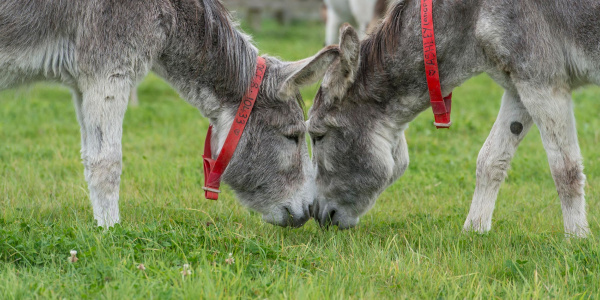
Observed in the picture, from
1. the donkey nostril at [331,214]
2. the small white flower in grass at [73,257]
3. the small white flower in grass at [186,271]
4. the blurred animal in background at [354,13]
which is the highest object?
the blurred animal in background at [354,13]

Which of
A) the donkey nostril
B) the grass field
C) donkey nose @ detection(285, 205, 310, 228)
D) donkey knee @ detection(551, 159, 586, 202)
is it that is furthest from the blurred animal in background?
donkey knee @ detection(551, 159, 586, 202)

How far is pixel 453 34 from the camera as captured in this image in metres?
4.09

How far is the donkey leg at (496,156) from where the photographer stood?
448 centimetres

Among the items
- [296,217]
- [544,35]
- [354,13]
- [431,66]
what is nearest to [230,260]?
[296,217]

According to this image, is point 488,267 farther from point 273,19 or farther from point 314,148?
point 273,19

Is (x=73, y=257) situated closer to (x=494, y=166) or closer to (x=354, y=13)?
(x=494, y=166)

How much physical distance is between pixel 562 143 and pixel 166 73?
2537 millimetres

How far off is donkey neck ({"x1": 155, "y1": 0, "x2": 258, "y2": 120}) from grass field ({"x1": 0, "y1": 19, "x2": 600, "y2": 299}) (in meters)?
0.61

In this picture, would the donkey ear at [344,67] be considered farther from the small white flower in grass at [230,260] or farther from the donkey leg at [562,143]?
the small white flower in grass at [230,260]

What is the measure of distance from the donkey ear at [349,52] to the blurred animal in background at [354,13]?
6.19m

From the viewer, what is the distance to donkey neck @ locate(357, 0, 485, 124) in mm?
4082

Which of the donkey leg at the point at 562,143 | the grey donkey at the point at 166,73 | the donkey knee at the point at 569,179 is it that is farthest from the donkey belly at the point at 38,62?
the donkey knee at the point at 569,179

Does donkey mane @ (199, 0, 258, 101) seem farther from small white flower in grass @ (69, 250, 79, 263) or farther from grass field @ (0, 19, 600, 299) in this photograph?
small white flower in grass @ (69, 250, 79, 263)

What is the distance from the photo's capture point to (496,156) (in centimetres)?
454
